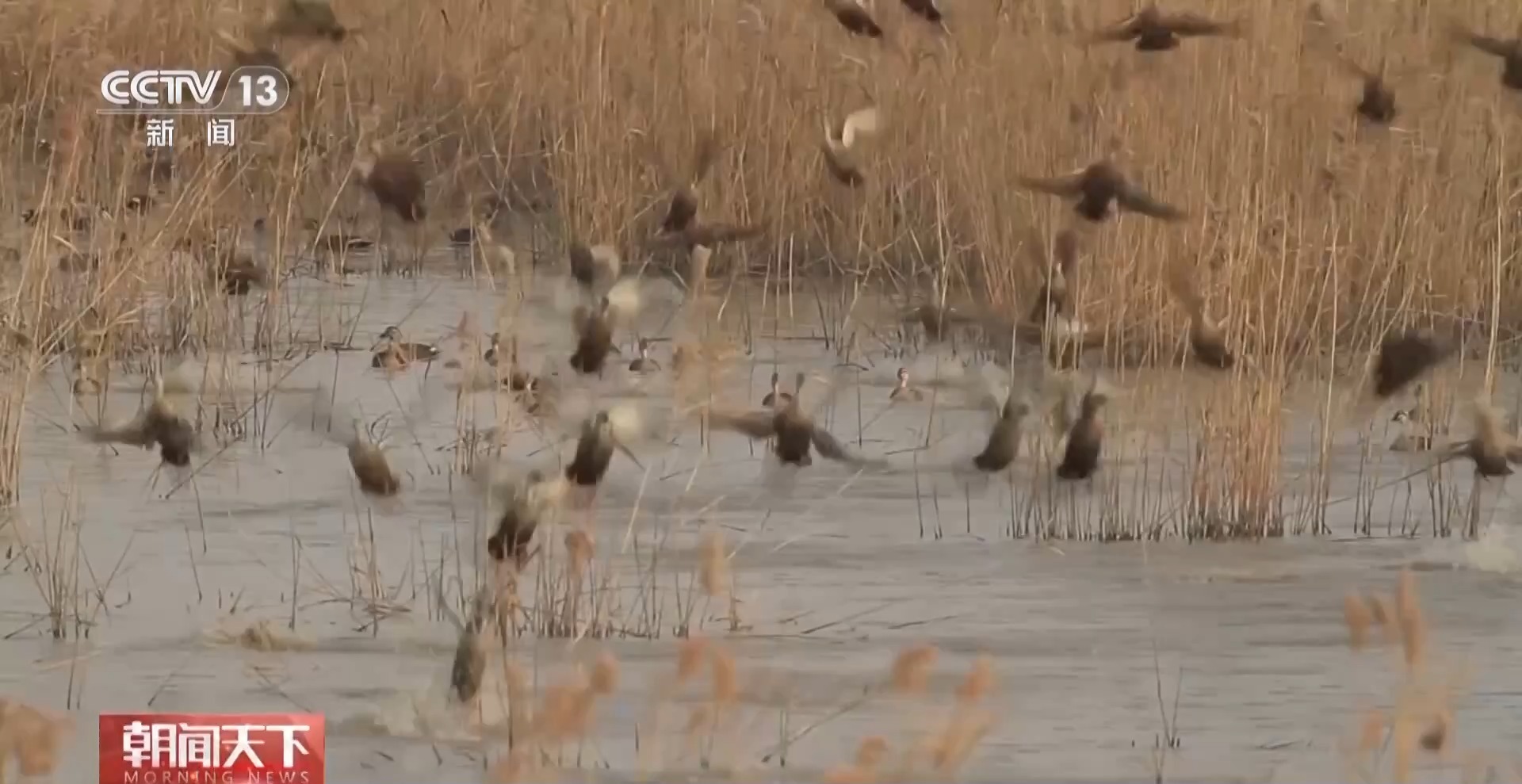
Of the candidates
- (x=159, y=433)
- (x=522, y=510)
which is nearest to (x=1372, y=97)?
(x=522, y=510)

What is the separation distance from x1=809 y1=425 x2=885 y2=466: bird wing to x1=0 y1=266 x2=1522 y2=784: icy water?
0.01 metres

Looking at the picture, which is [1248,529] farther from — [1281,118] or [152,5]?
[152,5]

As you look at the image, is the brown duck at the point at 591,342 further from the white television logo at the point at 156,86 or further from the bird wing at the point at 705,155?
the white television logo at the point at 156,86

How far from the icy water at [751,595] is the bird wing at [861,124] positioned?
228 mm

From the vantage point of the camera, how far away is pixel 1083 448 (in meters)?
2.23

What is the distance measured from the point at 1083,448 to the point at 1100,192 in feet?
1.04

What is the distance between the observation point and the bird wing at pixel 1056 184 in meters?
2.34

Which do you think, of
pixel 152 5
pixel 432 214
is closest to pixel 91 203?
pixel 152 5

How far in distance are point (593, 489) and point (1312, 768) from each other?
2.56 feet

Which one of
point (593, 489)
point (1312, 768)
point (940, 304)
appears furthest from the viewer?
point (940, 304)

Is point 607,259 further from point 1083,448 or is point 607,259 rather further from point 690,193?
point 1083,448

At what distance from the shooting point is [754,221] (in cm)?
237

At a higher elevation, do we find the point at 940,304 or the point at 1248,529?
the point at 940,304

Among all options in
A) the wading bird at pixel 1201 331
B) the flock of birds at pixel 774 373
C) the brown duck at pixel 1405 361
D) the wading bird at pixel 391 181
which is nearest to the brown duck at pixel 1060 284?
the flock of birds at pixel 774 373
